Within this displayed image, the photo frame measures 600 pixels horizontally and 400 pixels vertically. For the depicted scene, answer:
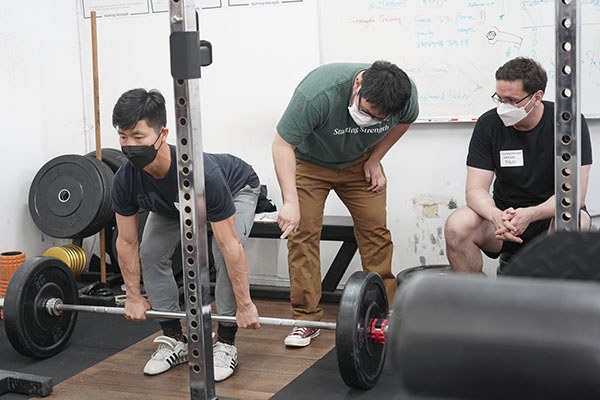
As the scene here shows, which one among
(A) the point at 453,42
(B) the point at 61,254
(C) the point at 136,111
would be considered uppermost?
(A) the point at 453,42

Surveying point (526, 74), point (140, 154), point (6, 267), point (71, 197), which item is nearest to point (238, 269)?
point (140, 154)

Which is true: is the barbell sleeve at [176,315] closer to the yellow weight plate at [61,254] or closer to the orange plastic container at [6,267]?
the orange plastic container at [6,267]

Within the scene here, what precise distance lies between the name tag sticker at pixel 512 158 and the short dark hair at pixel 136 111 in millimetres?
1449

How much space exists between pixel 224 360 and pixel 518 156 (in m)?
1.50

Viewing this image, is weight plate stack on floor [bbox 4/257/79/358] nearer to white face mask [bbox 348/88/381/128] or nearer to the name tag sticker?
white face mask [bbox 348/88/381/128]

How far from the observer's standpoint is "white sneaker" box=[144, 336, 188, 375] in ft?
10.8

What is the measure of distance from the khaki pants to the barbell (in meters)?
0.72

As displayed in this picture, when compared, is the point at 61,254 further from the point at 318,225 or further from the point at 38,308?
the point at 318,225

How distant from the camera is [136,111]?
282 cm

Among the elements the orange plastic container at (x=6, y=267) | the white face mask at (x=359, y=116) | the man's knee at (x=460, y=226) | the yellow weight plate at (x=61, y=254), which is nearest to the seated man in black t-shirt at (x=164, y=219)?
the white face mask at (x=359, y=116)

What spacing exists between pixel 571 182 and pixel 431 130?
2.12 metres

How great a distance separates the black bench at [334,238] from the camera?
4.07m

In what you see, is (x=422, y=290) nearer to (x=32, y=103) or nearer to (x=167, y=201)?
(x=167, y=201)

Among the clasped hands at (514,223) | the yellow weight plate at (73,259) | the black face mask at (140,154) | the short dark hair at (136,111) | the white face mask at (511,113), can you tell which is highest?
the short dark hair at (136,111)
